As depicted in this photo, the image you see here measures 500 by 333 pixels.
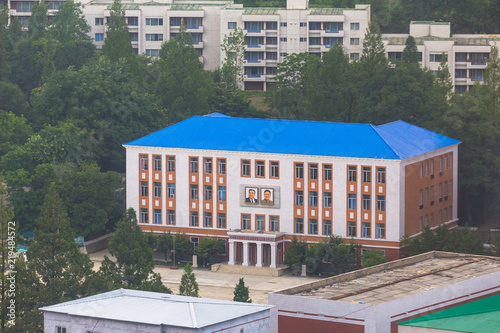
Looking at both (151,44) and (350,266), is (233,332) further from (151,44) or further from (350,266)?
(151,44)

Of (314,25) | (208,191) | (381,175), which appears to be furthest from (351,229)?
(314,25)

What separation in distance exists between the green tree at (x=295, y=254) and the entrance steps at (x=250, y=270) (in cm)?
103

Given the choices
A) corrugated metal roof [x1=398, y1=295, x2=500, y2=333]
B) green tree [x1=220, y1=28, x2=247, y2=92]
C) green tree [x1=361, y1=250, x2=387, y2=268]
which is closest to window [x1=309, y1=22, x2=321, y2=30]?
green tree [x1=220, y1=28, x2=247, y2=92]

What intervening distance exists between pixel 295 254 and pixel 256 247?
3978mm

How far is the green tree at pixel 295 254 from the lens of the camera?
357 ft

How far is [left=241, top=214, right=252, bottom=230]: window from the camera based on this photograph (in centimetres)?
11281

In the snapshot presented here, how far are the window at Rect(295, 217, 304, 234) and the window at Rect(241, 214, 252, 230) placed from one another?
421 cm

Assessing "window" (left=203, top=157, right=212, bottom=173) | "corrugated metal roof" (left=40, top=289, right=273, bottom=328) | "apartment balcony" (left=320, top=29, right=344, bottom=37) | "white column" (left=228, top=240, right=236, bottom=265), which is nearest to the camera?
"corrugated metal roof" (left=40, top=289, right=273, bottom=328)

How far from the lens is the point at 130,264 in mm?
90000

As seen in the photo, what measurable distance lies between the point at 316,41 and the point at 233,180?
6257cm

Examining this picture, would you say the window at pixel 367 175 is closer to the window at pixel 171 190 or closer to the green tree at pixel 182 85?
the window at pixel 171 190

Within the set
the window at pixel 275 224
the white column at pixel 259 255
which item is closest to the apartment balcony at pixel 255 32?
the window at pixel 275 224

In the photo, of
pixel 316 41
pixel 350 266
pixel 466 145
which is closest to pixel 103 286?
pixel 350 266

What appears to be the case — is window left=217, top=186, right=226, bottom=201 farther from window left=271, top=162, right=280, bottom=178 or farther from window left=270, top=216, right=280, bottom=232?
window left=270, top=216, right=280, bottom=232
